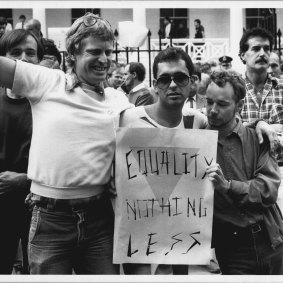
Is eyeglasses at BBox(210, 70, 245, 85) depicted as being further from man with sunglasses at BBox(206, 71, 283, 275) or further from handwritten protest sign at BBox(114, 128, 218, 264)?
handwritten protest sign at BBox(114, 128, 218, 264)

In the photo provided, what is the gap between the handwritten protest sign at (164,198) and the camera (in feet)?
8.71

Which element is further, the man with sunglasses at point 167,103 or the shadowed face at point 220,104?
the shadowed face at point 220,104

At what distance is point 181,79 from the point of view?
2.72m

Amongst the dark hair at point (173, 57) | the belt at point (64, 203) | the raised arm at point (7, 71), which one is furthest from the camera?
the dark hair at point (173, 57)

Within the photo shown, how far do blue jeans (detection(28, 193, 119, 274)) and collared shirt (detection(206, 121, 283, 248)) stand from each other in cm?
57

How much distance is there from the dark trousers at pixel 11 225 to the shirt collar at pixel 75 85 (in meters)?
0.80

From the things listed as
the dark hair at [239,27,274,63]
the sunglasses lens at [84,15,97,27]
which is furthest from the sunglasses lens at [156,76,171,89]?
the dark hair at [239,27,274,63]

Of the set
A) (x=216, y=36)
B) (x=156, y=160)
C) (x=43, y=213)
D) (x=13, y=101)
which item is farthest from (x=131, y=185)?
(x=216, y=36)

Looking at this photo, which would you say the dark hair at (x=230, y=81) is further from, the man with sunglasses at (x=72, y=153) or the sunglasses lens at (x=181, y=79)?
the man with sunglasses at (x=72, y=153)

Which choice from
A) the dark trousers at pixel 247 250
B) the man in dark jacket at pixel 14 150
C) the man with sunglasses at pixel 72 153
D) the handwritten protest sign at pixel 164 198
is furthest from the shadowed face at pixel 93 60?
the dark trousers at pixel 247 250

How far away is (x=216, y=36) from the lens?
92.5 ft

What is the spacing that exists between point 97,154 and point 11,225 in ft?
3.05

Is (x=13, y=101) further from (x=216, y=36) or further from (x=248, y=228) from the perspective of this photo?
(x=216, y=36)

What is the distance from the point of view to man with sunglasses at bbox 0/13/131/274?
8.52 ft
